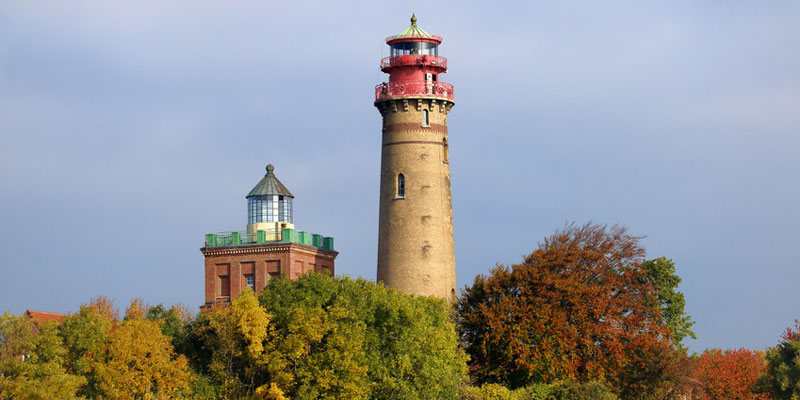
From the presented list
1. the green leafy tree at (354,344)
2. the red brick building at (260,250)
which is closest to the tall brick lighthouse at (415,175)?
the red brick building at (260,250)

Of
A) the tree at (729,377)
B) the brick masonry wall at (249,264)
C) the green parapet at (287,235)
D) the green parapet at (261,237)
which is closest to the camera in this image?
the brick masonry wall at (249,264)

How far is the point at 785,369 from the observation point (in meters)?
75.2

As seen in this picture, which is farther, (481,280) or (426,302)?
(481,280)

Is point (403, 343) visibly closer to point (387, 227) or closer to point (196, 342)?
point (196, 342)

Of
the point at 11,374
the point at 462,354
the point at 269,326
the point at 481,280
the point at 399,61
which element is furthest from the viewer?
the point at 399,61

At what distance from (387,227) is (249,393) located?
19.3 m

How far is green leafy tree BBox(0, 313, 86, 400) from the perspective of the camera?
54.9m

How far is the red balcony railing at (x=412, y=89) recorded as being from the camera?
76438mm

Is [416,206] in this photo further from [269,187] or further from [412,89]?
[269,187]

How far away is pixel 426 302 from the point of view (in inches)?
2653

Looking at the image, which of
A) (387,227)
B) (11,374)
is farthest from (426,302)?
(11,374)

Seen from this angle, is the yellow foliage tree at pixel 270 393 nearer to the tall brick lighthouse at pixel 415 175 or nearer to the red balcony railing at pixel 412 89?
the tall brick lighthouse at pixel 415 175

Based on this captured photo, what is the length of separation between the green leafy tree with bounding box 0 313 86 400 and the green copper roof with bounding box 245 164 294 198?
889 inches

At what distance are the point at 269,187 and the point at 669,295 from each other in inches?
1158
